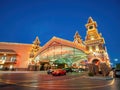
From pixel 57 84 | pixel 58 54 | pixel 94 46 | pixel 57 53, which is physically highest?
pixel 94 46

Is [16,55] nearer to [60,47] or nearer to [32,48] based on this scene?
[32,48]

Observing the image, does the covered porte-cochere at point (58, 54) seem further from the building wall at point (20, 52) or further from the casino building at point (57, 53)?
the building wall at point (20, 52)

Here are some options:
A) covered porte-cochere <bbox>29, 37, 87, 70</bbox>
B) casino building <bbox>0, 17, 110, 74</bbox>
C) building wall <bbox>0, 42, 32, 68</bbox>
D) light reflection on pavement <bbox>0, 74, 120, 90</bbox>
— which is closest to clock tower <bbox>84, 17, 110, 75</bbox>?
casino building <bbox>0, 17, 110, 74</bbox>

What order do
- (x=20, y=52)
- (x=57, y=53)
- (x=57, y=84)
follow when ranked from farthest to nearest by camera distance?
(x=20, y=52), (x=57, y=53), (x=57, y=84)

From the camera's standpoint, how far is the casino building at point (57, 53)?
5296cm

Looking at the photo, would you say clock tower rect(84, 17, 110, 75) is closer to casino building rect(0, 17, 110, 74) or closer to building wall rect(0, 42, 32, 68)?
casino building rect(0, 17, 110, 74)

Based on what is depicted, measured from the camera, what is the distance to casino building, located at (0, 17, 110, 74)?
5296cm

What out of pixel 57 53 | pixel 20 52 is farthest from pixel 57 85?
pixel 20 52

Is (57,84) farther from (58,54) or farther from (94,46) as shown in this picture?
(58,54)

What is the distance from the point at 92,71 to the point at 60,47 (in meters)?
34.5

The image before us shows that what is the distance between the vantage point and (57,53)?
207 ft

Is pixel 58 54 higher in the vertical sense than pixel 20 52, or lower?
lower

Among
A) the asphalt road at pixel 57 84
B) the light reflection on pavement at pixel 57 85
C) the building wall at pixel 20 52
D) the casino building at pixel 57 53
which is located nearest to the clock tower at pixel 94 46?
the casino building at pixel 57 53

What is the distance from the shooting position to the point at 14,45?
72.9 m
